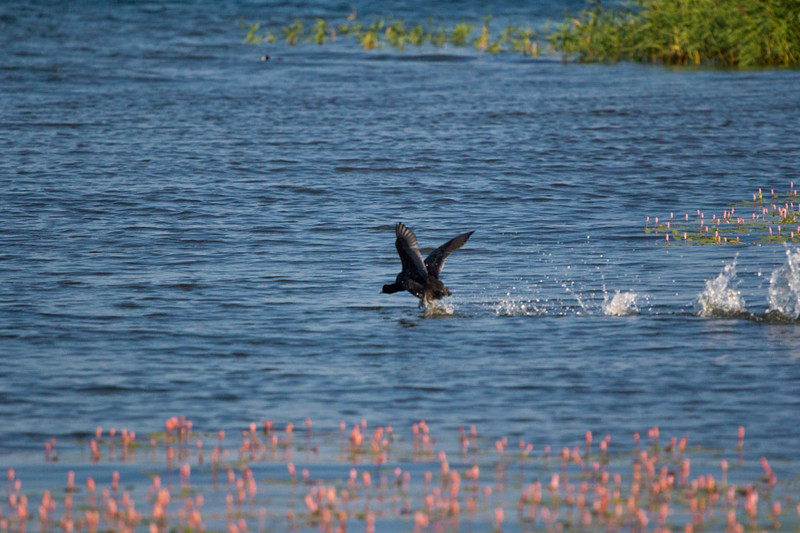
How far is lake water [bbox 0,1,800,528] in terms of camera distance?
7441 mm

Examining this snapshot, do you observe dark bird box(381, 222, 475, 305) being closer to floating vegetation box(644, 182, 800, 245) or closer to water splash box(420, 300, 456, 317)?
water splash box(420, 300, 456, 317)

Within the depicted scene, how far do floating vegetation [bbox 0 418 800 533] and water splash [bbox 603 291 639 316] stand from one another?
9.14 ft

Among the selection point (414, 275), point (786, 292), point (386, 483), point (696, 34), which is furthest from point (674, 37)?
point (386, 483)

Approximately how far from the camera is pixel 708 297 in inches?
378

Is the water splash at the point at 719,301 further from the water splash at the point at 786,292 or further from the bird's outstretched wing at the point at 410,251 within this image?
the bird's outstretched wing at the point at 410,251

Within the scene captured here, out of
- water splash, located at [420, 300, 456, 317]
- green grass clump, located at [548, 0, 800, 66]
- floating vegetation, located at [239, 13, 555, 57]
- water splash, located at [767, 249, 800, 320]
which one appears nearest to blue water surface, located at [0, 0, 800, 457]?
water splash, located at [420, 300, 456, 317]

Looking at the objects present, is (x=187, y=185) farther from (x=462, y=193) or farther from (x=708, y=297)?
(x=708, y=297)

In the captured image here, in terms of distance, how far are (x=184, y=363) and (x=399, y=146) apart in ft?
37.6

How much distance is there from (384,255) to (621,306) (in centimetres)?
323

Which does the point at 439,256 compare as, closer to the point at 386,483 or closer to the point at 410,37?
the point at 386,483

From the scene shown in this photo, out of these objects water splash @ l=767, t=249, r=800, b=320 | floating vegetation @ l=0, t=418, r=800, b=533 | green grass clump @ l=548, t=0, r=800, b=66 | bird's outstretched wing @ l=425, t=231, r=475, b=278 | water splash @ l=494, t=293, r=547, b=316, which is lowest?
floating vegetation @ l=0, t=418, r=800, b=533

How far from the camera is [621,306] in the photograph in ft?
31.6

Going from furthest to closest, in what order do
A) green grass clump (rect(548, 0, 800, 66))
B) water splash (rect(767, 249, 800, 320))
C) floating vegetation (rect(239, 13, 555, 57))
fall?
floating vegetation (rect(239, 13, 555, 57)) < green grass clump (rect(548, 0, 800, 66)) < water splash (rect(767, 249, 800, 320))

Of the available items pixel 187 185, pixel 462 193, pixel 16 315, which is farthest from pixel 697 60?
pixel 16 315
